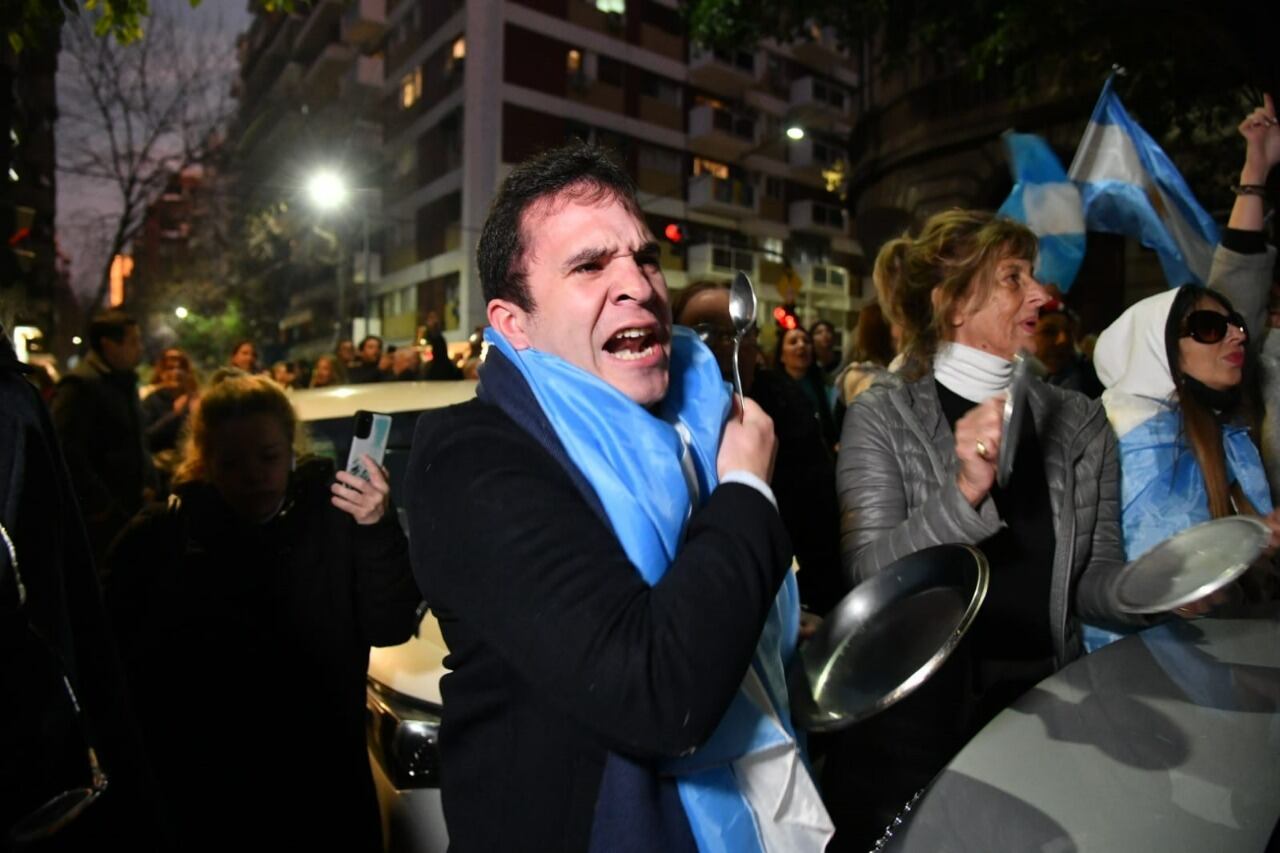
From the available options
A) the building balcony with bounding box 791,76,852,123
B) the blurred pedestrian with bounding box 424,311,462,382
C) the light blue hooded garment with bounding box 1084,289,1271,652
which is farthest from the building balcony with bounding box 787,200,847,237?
the light blue hooded garment with bounding box 1084,289,1271,652

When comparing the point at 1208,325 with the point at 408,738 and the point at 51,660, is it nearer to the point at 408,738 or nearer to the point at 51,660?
the point at 408,738

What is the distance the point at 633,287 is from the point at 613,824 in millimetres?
781

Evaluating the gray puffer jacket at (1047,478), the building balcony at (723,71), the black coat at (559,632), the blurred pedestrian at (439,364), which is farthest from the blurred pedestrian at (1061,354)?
the building balcony at (723,71)

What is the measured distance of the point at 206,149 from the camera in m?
15.0

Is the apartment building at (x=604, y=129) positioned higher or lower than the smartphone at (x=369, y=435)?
higher

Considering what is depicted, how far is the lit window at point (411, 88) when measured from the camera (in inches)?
1358

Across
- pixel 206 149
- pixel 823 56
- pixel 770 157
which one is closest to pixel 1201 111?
pixel 206 149

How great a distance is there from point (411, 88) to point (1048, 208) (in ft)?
117

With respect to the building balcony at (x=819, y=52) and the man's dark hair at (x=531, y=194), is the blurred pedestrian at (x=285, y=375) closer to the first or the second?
the man's dark hair at (x=531, y=194)

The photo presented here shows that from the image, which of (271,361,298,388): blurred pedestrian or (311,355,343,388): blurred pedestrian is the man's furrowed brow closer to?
(311,355,343,388): blurred pedestrian

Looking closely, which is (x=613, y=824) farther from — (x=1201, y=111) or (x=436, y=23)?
(x=436, y=23)

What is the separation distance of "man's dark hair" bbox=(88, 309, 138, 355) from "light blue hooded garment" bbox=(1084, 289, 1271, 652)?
583cm

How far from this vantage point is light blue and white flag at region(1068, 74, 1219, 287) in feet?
10.3

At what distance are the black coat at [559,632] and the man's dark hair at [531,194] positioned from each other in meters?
0.18
